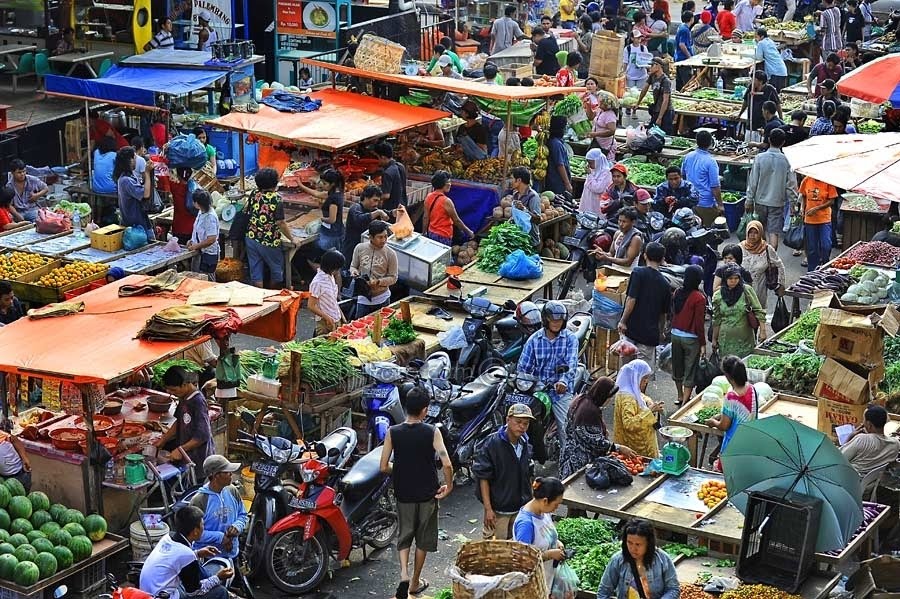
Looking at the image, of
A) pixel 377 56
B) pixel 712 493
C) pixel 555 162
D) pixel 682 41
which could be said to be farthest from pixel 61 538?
pixel 682 41

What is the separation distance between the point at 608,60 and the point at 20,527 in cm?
1588

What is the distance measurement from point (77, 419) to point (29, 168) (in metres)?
8.08

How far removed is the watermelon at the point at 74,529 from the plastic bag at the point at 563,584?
3.20 meters

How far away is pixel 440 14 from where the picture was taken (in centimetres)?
2858

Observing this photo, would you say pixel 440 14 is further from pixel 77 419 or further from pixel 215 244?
pixel 77 419

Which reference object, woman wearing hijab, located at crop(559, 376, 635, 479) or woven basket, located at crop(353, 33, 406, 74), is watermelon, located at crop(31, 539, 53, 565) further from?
woven basket, located at crop(353, 33, 406, 74)

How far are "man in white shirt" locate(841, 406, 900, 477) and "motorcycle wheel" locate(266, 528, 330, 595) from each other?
377cm

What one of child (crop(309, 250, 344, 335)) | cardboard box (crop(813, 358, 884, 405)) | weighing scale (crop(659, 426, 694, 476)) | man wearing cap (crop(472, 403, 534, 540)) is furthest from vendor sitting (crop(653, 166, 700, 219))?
man wearing cap (crop(472, 403, 534, 540))

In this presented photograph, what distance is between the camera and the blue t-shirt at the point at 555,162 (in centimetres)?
1830

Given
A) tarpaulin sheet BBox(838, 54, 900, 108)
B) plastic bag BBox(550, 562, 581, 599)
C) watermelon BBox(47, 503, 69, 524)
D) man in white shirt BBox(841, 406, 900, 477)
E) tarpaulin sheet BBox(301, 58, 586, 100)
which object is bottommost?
watermelon BBox(47, 503, 69, 524)

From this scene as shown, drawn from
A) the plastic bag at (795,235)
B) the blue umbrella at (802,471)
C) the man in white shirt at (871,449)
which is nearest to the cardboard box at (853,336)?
the man in white shirt at (871,449)

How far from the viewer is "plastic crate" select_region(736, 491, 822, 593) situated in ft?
30.6

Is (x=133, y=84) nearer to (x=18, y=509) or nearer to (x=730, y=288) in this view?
(x=730, y=288)

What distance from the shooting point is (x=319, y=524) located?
10281 millimetres
